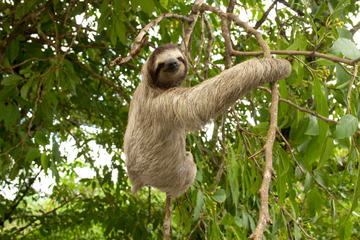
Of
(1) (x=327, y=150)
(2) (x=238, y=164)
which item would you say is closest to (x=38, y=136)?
(2) (x=238, y=164)

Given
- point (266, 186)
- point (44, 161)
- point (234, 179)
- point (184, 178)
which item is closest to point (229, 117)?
point (184, 178)

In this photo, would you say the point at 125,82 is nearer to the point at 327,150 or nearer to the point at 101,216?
the point at 101,216

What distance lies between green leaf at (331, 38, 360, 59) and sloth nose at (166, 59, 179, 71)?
144 cm

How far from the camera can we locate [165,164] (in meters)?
3.83

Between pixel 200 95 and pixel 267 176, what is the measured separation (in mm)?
1371

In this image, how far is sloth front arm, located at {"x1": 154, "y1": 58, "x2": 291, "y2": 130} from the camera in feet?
9.98

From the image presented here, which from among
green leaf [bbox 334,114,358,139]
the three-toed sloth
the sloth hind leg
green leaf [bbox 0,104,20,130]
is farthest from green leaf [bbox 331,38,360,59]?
green leaf [bbox 0,104,20,130]

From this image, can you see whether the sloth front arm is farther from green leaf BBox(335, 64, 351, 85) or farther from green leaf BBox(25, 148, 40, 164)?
green leaf BBox(25, 148, 40, 164)

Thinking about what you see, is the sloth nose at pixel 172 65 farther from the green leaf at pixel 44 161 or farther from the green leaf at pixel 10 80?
the green leaf at pixel 10 80

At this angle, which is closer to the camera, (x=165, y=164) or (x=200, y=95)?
(x=200, y=95)

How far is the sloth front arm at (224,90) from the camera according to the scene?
120 inches

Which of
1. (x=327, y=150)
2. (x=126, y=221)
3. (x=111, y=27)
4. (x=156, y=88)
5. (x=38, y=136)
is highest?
(x=111, y=27)

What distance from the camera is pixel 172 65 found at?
3.34 m

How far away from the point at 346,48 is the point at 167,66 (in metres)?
1.58
